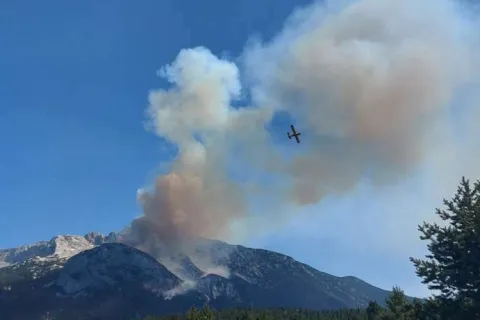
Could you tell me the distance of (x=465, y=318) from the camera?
46.5 metres

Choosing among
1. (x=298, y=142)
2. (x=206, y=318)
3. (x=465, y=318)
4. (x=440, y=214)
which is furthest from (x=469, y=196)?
(x=206, y=318)

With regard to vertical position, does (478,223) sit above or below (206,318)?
above

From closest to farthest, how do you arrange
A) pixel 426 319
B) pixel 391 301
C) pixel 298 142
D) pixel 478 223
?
pixel 478 223
pixel 426 319
pixel 298 142
pixel 391 301

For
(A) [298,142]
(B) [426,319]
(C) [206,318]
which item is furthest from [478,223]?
(C) [206,318]

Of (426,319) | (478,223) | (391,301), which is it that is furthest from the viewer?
(391,301)

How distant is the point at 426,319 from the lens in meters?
49.5

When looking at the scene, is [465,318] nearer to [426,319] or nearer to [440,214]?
[426,319]

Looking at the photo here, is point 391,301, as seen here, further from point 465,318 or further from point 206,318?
point 465,318

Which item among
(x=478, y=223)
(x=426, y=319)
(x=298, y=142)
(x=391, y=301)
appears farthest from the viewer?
(x=391, y=301)

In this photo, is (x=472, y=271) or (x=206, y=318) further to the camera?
(x=206, y=318)

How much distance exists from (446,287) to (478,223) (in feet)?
25.9

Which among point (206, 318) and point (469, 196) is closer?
point (469, 196)

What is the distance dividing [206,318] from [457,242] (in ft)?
177

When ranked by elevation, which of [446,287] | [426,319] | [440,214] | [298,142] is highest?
[298,142]
